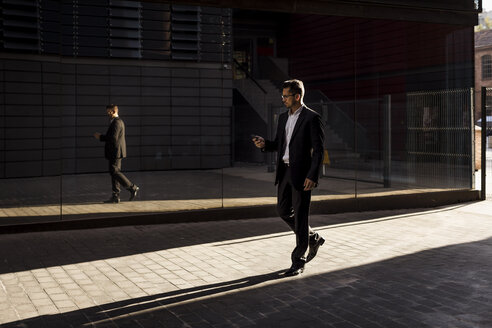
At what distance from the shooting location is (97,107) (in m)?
8.77

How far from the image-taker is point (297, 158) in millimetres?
6109

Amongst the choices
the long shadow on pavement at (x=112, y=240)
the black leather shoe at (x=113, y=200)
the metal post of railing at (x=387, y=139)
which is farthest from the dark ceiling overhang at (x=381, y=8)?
the long shadow on pavement at (x=112, y=240)

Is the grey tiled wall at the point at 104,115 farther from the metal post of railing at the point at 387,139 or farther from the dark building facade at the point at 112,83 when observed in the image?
the metal post of railing at the point at 387,139

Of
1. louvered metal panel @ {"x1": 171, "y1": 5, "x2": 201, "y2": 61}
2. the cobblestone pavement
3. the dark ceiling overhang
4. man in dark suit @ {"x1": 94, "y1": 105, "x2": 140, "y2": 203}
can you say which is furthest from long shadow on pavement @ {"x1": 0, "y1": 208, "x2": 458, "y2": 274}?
the dark ceiling overhang

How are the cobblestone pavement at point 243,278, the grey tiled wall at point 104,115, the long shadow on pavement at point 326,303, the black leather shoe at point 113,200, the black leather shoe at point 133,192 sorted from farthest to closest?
the black leather shoe at point 133,192 < the black leather shoe at point 113,200 < the grey tiled wall at point 104,115 < the cobblestone pavement at point 243,278 < the long shadow on pavement at point 326,303

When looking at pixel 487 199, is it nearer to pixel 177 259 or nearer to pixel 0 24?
pixel 177 259

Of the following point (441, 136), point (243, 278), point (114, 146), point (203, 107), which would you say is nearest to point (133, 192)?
point (114, 146)

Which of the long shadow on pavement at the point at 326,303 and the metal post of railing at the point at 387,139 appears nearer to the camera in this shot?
the long shadow on pavement at the point at 326,303

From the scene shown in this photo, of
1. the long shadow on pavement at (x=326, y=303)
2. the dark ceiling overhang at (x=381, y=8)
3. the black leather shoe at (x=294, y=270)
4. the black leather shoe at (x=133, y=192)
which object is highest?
the dark ceiling overhang at (x=381, y=8)

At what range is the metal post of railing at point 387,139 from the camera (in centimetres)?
1182

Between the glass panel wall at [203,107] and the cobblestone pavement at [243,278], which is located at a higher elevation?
the glass panel wall at [203,107]

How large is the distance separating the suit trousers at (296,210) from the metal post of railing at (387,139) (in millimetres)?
5708

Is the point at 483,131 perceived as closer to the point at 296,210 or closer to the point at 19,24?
the point at 296,210

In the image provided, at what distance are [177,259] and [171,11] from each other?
420cm
